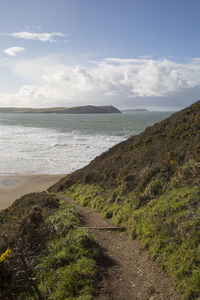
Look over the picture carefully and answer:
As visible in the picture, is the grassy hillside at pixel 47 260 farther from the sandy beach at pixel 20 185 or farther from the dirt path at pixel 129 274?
the sandy beach at pixel 20 185

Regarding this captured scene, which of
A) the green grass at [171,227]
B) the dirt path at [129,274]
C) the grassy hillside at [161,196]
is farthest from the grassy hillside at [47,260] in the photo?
the grassy hillside at [161,196]

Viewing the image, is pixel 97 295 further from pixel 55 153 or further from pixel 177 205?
pixel 55 153

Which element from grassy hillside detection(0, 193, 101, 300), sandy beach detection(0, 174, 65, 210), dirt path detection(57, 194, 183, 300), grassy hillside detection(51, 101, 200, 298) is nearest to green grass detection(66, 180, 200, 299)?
grassy hillside detection(51, 101, 200, 298)

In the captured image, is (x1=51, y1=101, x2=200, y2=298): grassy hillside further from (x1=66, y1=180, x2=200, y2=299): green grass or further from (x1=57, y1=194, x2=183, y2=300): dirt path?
(x1=57, y1=194, x2=183, y2=300): dirt path

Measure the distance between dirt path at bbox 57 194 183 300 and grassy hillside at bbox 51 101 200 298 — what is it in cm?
27

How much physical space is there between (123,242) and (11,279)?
5109 mm

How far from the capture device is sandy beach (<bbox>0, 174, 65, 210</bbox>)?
20719 mm

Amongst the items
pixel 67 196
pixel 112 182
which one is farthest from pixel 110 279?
pixel 67 196

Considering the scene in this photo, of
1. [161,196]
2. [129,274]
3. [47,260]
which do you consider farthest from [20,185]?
[129,274]

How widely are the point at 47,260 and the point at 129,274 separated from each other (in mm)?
2363

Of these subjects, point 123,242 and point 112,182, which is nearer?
point 123,242

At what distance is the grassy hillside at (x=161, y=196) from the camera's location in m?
6.65

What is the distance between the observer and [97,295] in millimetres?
5926

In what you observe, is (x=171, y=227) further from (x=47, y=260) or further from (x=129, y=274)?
(x=47, y=260)
